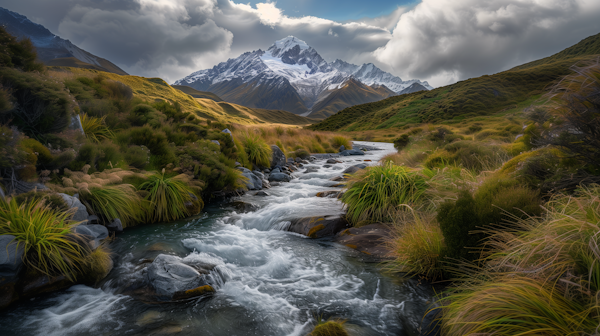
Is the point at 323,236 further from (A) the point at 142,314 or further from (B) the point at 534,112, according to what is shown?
(B) the point at 534,112

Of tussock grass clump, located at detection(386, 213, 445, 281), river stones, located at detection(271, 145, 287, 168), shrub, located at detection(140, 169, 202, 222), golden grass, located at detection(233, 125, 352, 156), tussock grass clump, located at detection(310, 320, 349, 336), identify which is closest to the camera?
tussock grass clump, located at detection(310, 320, 349, 336)

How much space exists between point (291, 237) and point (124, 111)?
8358 mm

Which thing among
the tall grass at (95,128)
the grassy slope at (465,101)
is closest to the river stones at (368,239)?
the tall grass at (95,128)

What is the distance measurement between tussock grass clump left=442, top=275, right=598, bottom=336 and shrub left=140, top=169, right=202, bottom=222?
21.2ft

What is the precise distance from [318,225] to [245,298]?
8.90ft

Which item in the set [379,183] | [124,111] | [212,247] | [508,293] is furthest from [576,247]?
[124,111]

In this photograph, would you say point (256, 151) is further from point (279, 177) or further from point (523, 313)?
point (523, 313)

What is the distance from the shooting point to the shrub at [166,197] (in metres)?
6.73

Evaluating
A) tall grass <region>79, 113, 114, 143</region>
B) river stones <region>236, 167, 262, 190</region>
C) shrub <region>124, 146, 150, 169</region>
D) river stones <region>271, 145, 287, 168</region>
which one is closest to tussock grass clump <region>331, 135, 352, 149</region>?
river stones <region>271, 145, 287, 168</region>

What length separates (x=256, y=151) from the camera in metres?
13.1

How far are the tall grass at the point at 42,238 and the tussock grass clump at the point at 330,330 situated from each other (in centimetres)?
365

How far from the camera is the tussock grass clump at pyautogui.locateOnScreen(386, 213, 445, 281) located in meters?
3.92

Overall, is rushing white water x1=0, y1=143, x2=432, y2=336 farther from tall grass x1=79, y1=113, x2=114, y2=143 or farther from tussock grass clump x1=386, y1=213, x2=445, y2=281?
tall grass x1=79, y1=113, x2=114, y2=143

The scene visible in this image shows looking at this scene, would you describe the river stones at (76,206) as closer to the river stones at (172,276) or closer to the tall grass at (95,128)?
the river stones at (172,276)
